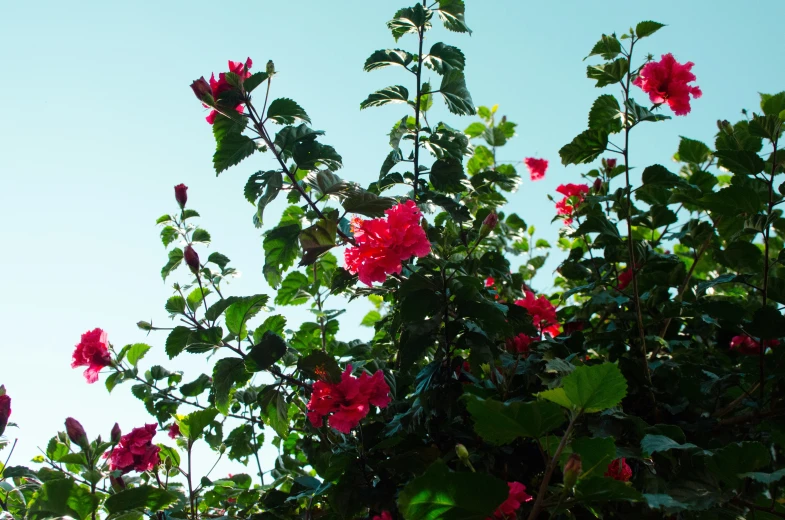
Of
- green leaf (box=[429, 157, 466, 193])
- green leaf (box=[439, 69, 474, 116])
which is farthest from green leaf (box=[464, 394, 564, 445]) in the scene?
green leaf (box=[439, 69, 474, 116])

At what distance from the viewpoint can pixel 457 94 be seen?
184cm

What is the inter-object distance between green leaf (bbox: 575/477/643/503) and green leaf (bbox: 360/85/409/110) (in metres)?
1.21

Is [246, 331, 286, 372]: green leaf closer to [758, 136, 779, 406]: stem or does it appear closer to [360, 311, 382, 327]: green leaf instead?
[758, 136, 779, 406]: stem

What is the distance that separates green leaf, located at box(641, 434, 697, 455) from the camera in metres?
1.12

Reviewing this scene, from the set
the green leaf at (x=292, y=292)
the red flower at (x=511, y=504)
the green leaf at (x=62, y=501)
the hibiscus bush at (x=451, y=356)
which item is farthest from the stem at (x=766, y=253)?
the green leaf at (x=62, y=501)

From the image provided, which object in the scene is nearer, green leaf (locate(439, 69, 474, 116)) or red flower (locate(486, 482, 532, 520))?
red flower (locate(486, 482, 532, 520))

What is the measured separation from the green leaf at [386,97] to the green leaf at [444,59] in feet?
0.35

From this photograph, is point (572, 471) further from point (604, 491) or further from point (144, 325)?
point (144, 325)

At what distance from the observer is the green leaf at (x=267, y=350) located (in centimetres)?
152

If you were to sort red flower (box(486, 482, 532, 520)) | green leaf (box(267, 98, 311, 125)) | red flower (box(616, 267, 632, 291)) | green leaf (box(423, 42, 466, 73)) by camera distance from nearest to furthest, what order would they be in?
red flower (box(486, 482, 532, 520)), green leaf (box(267, 98, 311, 125)), green leaf (box(423, 42, 466, 73)), red flower (box(616, 267, 632, 291))

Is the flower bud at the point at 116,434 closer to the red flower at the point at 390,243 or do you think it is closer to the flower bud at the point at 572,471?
the red flower at the point at 390,243

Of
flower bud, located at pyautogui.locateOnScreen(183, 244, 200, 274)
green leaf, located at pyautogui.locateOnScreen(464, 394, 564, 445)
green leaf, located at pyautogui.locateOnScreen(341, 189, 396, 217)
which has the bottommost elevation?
green leaf, located at pyautogui.locateOnScreen(464, 394, 564, 445)

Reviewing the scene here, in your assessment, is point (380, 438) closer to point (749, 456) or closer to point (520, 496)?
point (520, 496)

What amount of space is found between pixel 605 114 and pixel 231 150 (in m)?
0.95
